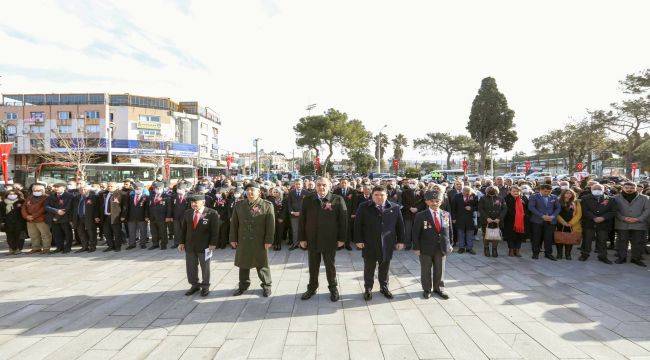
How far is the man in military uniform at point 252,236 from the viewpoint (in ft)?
17.7

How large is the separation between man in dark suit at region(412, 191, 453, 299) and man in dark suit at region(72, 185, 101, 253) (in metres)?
8.13

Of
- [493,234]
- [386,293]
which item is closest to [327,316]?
[386,293]

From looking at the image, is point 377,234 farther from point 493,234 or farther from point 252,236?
point 493,234

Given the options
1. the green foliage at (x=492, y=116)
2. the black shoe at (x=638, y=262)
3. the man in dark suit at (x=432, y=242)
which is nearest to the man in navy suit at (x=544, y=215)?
the black shoe at (x=638, y=262)

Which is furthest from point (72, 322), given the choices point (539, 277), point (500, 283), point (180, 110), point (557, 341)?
point (180, 110)

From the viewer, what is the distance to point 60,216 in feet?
28.4

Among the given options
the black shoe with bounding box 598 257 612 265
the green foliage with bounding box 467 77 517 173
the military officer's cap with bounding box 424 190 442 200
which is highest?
the green foliage with bounding box 467 77 517 173

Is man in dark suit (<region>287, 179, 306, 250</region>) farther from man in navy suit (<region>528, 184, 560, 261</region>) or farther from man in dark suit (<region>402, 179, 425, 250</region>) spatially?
man in navy suit (<region>528, 184, 560, 261</region>)

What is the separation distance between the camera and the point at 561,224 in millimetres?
7941

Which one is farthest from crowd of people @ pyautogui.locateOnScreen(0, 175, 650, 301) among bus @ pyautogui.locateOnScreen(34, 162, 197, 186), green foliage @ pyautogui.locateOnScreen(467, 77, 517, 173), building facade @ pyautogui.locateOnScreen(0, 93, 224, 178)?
building facade @ pyautogui.locateOnScreen(0, 93, 224, 178)

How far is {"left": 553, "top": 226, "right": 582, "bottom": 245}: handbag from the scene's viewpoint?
770cm

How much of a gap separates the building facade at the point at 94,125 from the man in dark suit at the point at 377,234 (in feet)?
144

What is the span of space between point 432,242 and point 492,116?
41798 mm

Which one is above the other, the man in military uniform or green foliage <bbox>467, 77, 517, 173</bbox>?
green foliage <bbox>467, 77, 517, 173</bbox>
